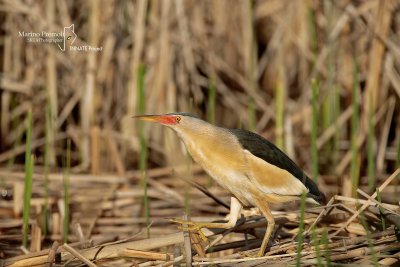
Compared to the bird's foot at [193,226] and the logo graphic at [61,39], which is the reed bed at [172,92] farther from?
the bird's foot at [193,226]

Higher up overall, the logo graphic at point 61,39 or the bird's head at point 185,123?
the logo graphic at point 61,39

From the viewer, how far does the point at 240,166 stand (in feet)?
9.59

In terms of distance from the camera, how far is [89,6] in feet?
15.9

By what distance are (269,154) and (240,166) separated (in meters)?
0.16

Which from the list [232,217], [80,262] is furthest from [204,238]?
[80,262]

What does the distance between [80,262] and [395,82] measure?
266 centimetres

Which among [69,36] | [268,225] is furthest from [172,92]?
[268,225]

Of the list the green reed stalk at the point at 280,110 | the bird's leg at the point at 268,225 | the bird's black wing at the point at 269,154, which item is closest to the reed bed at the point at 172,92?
the green reed stalk at the point at 280,110

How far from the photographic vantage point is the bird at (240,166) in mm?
2912

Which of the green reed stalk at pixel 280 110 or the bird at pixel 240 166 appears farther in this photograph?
the green reed stalk at pixel 280 110

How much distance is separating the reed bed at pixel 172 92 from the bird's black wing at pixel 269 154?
3.20 feet

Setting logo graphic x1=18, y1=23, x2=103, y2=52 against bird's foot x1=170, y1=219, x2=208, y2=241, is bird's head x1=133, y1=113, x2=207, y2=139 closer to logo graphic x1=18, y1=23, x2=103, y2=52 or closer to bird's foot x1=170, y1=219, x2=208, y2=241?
bird's foot x1=170, y1=219, x2=208, y2=241

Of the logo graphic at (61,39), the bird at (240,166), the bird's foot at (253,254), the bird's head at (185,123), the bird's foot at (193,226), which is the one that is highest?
the logo graphic at (61,39)

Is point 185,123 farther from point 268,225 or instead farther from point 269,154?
point 268,225
